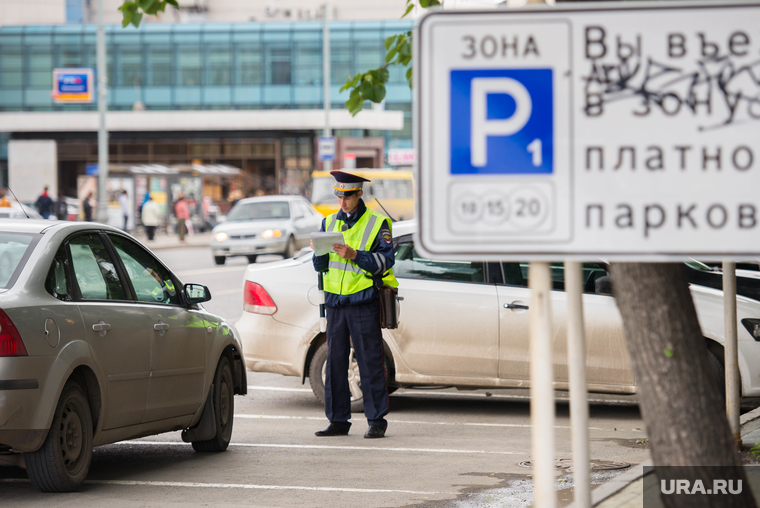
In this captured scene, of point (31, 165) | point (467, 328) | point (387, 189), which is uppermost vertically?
point (31, 165)

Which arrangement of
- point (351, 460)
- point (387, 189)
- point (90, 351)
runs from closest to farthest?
point (90, 351)
point (351, 460)
point (387, 189)

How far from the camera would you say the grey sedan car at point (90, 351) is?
5422 mm

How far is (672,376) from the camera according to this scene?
305 cm

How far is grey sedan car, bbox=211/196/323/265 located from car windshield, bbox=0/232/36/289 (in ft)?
60.0

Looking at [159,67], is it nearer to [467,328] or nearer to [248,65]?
[248,65]

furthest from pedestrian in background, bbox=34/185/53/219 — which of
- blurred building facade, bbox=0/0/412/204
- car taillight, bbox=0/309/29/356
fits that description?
car taillight, bbox=0/309/29/356

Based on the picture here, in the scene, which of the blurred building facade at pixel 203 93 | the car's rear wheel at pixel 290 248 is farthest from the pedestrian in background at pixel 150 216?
the blurred building facade at pixel 203 93

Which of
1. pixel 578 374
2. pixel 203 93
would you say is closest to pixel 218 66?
pixel 203 93

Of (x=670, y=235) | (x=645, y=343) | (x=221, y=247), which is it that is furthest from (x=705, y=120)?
(x=221, y=247)

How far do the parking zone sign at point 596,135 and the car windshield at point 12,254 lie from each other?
3.64 m

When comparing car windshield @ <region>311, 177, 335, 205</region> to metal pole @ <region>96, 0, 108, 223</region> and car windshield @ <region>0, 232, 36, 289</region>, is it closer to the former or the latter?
metal pole @ <region>96, 0, 108, 223</region>

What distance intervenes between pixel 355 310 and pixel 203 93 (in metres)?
54.1

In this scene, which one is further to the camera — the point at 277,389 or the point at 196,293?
the point at 277,389

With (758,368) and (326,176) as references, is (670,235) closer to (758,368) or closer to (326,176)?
(758,368)
